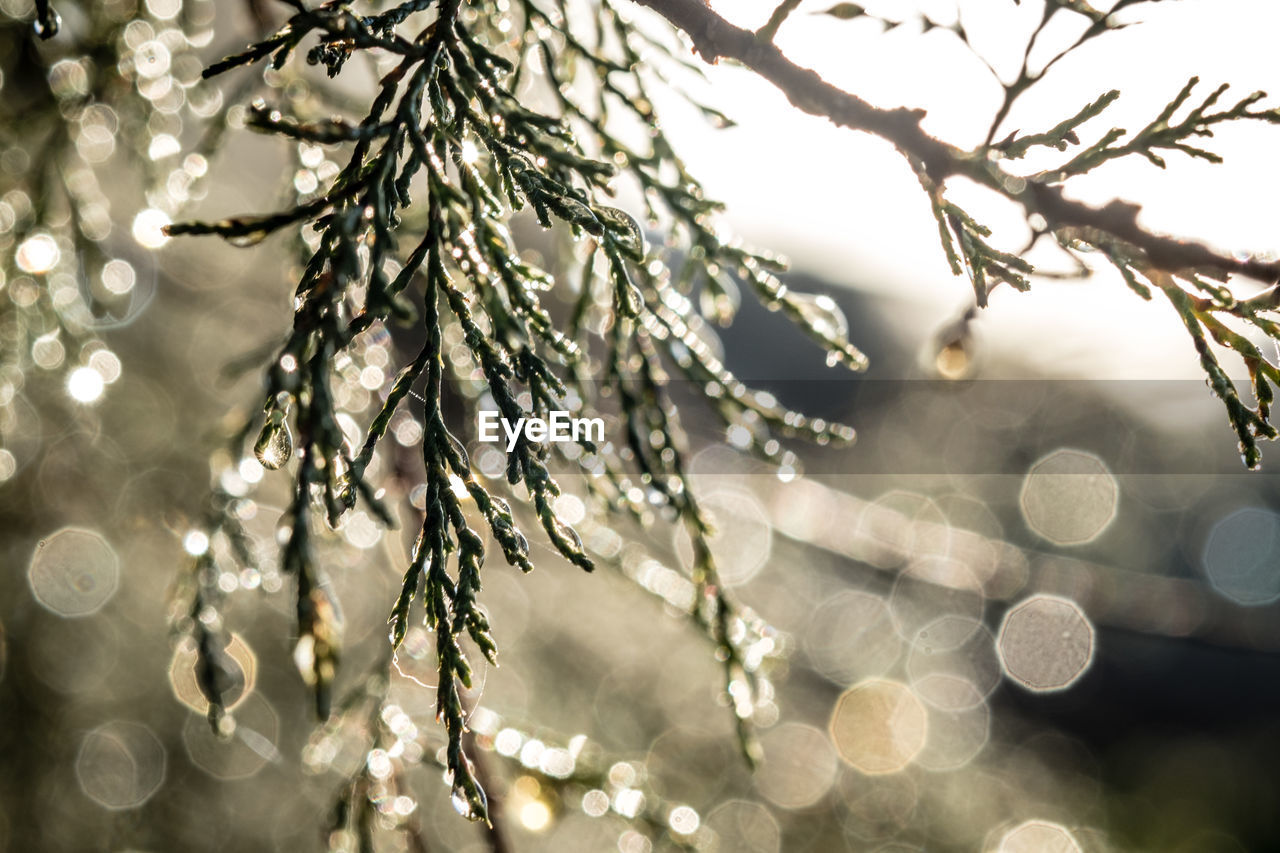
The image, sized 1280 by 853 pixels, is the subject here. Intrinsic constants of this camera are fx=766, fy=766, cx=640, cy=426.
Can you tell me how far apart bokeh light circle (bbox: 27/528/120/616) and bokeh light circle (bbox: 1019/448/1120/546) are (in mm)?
16010

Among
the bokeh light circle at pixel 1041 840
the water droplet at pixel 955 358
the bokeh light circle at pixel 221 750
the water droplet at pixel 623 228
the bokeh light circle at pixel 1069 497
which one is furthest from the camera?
the bokeh light circle at pixel 1069 497

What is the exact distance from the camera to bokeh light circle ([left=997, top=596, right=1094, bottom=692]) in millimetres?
13156

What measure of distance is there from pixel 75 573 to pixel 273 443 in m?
4.65

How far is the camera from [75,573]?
4668mm

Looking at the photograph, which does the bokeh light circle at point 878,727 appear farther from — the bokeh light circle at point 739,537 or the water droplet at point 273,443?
the water droplet at point 273,443

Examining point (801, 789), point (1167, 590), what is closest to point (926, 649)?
point (801, 789)

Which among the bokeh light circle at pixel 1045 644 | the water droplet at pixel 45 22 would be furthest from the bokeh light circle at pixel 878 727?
the water droplet at pixel 45 22

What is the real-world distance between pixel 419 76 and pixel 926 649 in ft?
37.9

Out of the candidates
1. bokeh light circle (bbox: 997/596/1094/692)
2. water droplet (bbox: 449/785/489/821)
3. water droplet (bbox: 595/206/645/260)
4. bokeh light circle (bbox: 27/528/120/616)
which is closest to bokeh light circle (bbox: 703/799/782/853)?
bokeh light circle (bbox: 27/528/120/616)

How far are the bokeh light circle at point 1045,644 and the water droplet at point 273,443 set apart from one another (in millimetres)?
14088

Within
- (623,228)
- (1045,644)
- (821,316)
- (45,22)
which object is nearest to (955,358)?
(821,316)

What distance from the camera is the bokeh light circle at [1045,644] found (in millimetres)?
13156

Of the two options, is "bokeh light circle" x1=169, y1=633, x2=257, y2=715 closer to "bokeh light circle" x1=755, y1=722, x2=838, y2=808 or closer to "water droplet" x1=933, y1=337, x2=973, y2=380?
"water droplet" x1=933, y1=337, x2=973, y2=380

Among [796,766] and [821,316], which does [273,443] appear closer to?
[821,316]
